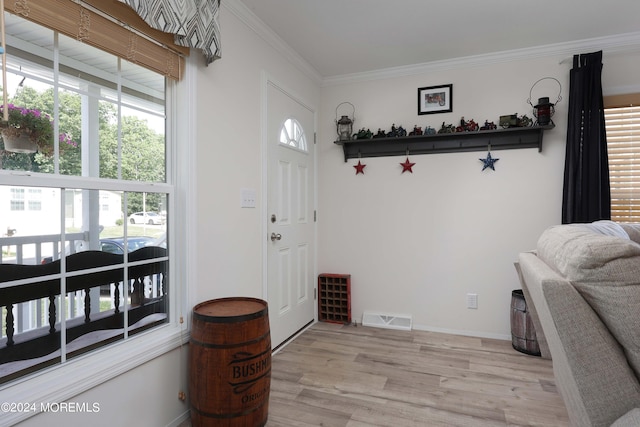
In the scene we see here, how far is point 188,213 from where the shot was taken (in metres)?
1.93

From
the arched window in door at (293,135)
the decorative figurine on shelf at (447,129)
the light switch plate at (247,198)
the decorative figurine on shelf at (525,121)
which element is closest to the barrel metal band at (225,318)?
the light switch plate at (247,198)

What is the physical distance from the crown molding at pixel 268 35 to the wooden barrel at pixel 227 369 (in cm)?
186

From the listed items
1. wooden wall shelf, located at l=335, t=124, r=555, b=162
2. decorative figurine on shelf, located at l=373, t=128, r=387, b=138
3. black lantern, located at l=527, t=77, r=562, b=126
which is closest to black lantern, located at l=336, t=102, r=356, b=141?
wooden wall shelf, located at l=335, t=124, r=555, b=162

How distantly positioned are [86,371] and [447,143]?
3029 mm

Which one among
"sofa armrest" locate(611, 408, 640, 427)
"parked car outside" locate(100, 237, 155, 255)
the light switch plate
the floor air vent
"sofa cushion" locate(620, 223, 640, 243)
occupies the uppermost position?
the light switch plate

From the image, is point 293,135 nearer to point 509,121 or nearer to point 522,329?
point 509,121

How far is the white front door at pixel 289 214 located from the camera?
2.79 meters

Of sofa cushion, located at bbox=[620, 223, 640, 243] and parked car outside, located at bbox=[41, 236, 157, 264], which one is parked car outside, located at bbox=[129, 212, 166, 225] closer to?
parked car outside, located at bbox=[41, 236, 157, 264]

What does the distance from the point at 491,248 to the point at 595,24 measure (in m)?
1.83

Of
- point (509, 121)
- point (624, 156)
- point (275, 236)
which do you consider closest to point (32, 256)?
point (275, 236)

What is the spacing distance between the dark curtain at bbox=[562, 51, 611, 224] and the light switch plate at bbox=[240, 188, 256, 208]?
7.96ft

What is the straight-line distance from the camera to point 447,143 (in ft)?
10.6

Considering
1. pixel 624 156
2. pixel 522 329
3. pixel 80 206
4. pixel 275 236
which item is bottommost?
pixel 522 329

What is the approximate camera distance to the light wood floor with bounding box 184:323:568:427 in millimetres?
1923
